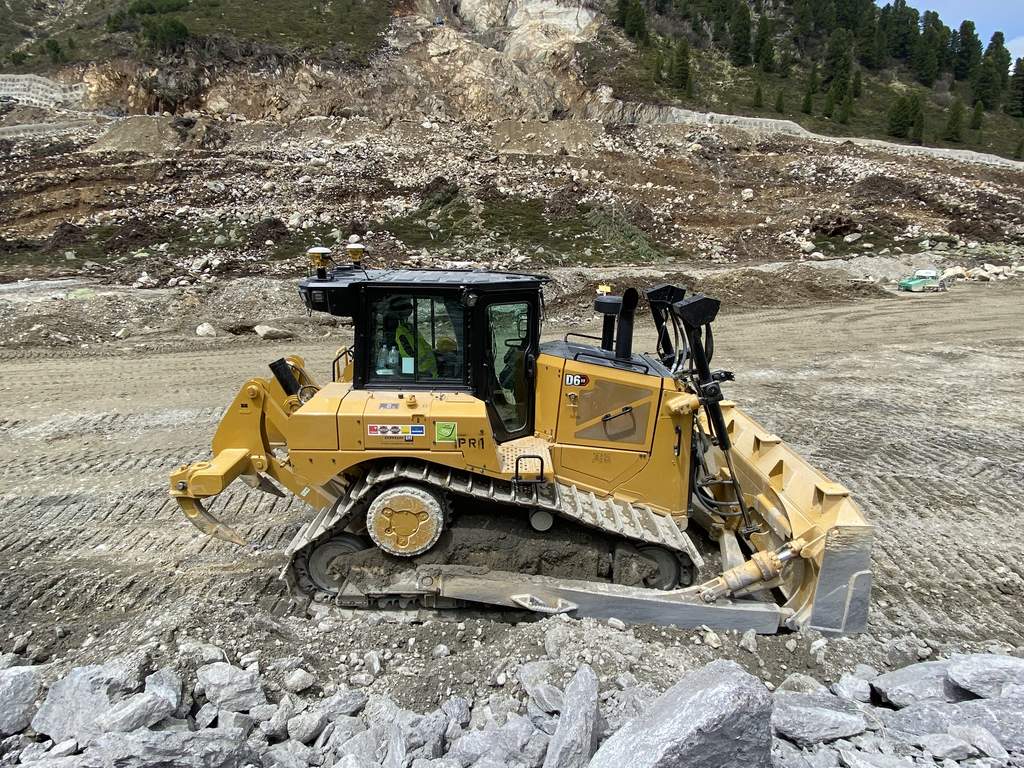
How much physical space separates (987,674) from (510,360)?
3.13 m

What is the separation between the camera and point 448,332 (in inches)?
167

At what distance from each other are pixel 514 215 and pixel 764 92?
1250 inches

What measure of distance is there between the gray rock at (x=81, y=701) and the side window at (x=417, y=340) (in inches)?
86.5

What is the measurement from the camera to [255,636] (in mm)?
3836

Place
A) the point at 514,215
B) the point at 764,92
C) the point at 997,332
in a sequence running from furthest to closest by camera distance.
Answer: the point at 764,92 → the point at 514,215 → the point at 997,332

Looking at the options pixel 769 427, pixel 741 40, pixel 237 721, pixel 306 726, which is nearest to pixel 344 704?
pixel 306 726

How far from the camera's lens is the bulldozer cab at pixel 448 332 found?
4.16 meters

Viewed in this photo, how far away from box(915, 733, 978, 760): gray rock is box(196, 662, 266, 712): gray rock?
3200 millimetres

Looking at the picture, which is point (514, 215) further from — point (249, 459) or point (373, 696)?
point (373, 696)

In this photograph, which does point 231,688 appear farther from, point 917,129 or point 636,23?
point 636,23

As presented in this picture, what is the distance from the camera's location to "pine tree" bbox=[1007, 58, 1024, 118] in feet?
159

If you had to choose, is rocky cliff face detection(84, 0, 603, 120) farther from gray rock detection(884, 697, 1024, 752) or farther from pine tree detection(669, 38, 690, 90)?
gray rock detection(884, 697, 1024, 752)

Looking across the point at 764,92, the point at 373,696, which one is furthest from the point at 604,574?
the point at 764,92

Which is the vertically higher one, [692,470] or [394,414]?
[394,414]
